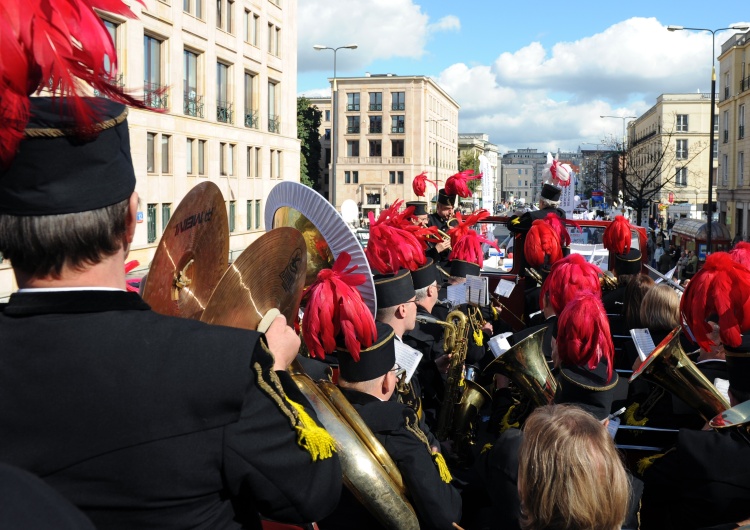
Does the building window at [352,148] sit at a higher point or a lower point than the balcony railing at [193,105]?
higher

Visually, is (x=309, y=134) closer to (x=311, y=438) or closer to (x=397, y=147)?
(x=397, y=147)

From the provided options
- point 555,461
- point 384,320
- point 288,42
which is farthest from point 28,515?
point 288,42

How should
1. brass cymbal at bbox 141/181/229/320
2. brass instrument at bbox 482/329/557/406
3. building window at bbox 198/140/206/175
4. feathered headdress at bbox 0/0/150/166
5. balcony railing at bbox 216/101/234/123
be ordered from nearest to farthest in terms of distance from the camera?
feathered headdress at bbox 0/0/150/166
brass cymbal at bbox 141/181/229/320
brass instrument at bbox 482/329/557/406
building window at bbox 198/140/206/175
balcony railing at bbox 216/101/234/123

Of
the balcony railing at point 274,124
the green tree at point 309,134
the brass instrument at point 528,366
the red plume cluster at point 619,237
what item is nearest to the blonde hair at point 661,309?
the brass instrument at point 528,366

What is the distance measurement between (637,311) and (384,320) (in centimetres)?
174

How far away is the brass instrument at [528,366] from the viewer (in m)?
4.16

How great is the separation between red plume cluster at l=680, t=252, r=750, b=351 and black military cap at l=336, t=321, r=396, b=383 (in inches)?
58.1

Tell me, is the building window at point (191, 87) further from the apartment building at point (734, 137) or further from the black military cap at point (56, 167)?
the apartment building at point (734, 137)

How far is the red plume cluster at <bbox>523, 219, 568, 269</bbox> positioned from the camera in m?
7.81

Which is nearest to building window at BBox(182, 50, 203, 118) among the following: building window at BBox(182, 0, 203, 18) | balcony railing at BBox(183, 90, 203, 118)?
balcony railing at BBox(183, 90, 203, 118)

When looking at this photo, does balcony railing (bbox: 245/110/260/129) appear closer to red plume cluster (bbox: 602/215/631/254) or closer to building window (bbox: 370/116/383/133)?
red plume cluster (bbox: 602/215/631/254)

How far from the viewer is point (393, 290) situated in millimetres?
4969

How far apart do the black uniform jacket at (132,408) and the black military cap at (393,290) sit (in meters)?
3.16

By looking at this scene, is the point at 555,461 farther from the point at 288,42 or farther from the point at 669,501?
the point at 288,42
